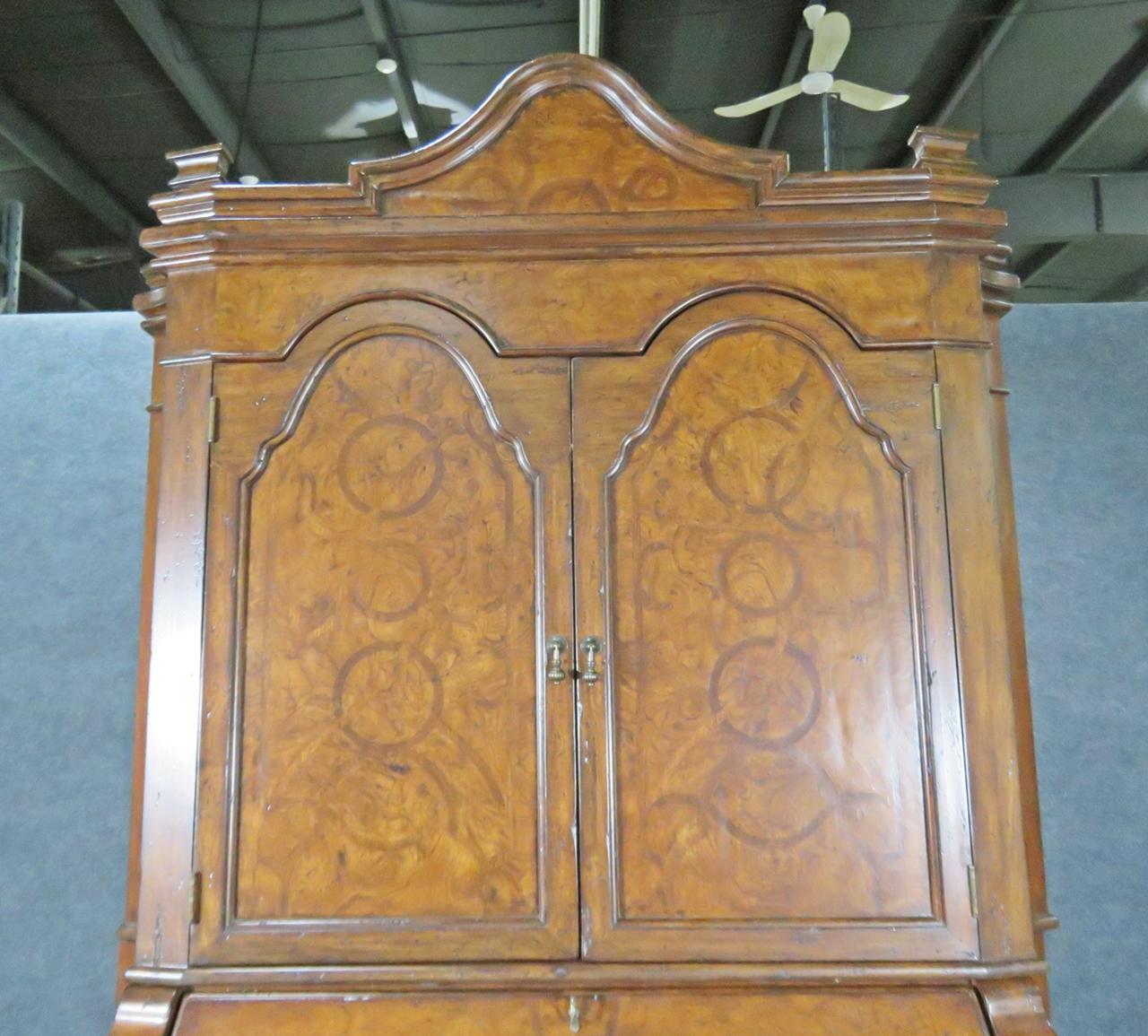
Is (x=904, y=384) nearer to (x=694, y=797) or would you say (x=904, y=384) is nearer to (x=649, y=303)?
(x=649, y=303)

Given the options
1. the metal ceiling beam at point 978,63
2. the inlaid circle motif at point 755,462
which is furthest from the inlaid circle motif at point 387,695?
the metal ceiling beam at point 978,63

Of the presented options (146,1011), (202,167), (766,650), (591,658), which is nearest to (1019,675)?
(766,650)

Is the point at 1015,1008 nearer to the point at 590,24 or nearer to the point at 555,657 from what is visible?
the point at 555,657

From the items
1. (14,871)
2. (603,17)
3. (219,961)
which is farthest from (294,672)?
(603,17)

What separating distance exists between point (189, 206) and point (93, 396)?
45.5 inches

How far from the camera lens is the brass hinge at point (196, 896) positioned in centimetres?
156

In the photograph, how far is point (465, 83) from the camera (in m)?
3.89

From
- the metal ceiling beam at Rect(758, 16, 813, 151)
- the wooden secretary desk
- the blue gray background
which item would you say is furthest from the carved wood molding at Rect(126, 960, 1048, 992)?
the metal ceiling beam at Rect(758, 16, 813, 151)

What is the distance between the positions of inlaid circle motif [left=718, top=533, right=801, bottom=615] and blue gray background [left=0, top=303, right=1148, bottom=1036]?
1181mm

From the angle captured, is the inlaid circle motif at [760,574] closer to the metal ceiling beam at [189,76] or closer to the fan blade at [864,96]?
the fan blade at [864,96]

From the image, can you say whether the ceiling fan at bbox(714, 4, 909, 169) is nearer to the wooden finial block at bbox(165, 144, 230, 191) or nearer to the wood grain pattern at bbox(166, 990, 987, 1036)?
the wooden finial block at bbox(165, 144, 230, 191)

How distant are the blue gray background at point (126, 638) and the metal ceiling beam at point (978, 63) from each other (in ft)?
4.47

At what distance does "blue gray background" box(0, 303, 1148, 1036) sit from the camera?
2410 millimetres

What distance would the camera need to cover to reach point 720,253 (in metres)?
1.74
